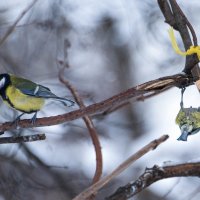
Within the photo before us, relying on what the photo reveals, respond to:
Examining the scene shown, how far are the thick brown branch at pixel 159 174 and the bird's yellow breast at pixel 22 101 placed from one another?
1.50 feet

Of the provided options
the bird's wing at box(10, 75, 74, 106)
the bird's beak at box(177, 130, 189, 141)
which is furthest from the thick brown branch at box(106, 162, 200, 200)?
the bird's wing at box(10, 75, 74, 106)

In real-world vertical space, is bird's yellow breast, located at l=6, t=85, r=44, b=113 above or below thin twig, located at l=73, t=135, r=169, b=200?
above

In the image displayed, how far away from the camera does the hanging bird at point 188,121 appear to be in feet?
2.48

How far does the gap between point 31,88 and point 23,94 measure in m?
0.03

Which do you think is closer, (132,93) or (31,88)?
(132,93)

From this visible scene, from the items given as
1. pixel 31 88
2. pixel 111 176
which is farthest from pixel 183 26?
pixel 31 88

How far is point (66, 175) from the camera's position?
2125mm

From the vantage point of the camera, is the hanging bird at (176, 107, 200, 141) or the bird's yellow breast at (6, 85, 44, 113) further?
the bird's yellow breast at (6, 85, 44, 113)

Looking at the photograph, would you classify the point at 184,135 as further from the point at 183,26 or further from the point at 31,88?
the point at 31,88

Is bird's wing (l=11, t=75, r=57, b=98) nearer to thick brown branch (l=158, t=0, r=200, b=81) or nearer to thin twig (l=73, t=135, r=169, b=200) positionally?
thick brown branch (l=158, t=0, r=200, b=81)

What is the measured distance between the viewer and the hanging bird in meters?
0.75

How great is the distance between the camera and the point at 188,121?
0.76 metres

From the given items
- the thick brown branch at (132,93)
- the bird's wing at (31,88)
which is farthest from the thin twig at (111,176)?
the bird's wing at (31,88)

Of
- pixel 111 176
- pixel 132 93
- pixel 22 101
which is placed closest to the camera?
pixel 111 176
